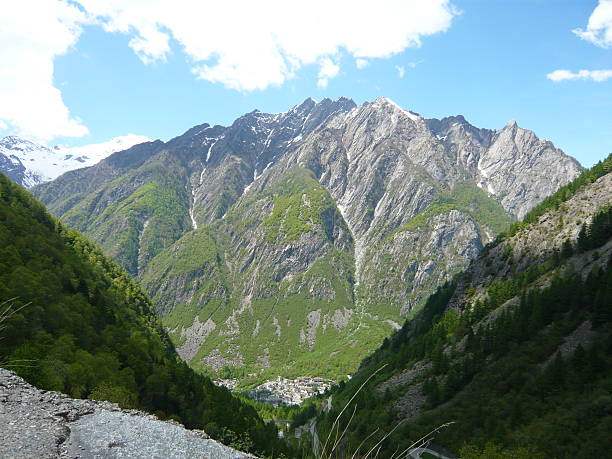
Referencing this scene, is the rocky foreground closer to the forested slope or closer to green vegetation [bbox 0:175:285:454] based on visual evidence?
the forested slope

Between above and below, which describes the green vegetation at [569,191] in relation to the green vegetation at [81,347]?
above

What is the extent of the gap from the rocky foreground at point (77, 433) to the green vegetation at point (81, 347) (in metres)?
14.9

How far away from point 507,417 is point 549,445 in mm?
14414

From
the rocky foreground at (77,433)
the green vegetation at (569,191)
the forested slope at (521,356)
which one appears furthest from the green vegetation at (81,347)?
the green vegetation at (569,191)

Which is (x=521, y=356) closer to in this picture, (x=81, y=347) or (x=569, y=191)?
(x=81, y=347)

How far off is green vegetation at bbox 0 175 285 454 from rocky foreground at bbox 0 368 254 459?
14869 millimetres

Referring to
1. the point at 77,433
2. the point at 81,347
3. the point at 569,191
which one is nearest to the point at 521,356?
the point at 77,433

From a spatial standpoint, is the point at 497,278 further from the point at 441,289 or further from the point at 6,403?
the point at 6,403

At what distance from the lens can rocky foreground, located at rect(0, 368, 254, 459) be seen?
16.9 metres

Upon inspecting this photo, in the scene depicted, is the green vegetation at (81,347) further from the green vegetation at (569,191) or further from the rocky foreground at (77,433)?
the green vegetation at (569,191)

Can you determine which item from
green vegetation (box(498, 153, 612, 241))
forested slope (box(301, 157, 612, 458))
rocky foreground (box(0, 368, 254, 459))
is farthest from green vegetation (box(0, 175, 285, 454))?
green vegetation (box(498, 153, 612, 241))

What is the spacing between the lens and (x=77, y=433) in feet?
61.5

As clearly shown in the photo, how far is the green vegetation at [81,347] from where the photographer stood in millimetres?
49216

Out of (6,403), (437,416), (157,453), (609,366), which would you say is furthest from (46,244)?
(609,366)
